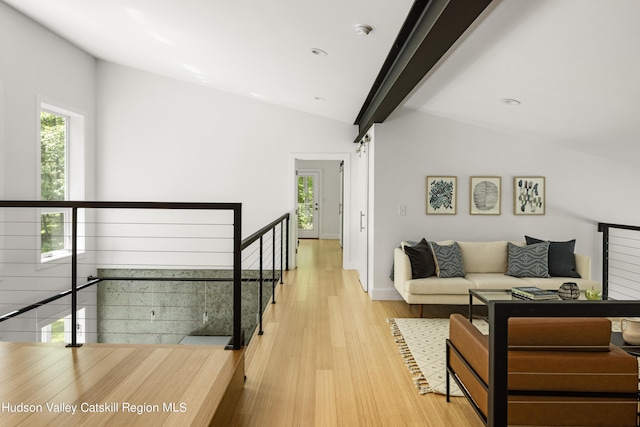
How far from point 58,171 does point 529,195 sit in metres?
6.56

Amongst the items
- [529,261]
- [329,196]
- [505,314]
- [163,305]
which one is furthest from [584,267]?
[329,196]

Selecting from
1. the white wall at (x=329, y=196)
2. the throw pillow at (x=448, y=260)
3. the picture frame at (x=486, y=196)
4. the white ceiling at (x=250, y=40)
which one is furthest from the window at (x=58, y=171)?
the white wall at (x=329, y=196)

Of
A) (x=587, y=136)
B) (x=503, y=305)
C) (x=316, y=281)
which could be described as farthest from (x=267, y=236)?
(x=503, y=305)

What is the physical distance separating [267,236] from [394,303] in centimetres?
280

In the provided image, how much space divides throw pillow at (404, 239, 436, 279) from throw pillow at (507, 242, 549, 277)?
36.6 inches

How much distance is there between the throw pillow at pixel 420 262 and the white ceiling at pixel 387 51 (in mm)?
1627

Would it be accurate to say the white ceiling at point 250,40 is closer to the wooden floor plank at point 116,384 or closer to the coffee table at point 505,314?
the coffee table at point 505,314

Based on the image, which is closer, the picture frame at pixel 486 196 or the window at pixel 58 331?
the picture frame at pixel 486 196

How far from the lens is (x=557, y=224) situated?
520 centimetres

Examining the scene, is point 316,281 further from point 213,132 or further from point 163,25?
point 163,25

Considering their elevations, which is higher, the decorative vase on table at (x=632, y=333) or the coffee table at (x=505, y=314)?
the coffee table at (x=505, y=314)

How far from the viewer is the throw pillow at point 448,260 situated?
4.61m

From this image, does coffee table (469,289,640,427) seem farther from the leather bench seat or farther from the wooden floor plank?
the wooden floor plank

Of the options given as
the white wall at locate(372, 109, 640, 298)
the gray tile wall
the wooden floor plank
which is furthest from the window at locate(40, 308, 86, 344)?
the white wall at locate(372, 109, 640, 298)
